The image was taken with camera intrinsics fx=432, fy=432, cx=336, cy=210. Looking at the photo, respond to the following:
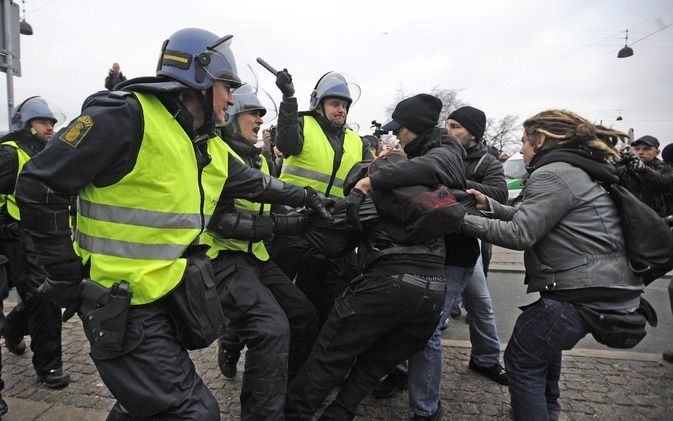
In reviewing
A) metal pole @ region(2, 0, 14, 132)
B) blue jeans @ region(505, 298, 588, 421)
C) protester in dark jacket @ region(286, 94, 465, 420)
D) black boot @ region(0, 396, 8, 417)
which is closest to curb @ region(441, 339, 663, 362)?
blue jeans @ region(505, 298, 588, 421)

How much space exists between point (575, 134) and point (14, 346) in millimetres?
4755

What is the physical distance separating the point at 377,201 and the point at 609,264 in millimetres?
1277

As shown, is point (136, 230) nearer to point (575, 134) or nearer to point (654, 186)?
point (575, 134)

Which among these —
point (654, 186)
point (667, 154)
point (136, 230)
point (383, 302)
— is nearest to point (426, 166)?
point (383, 302)

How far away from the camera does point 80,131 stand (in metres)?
1.67

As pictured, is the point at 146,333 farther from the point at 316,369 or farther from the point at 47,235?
the point at 316,369

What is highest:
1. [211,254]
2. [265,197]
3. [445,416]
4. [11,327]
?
[265,197]

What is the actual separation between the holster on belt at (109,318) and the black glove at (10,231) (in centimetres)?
210

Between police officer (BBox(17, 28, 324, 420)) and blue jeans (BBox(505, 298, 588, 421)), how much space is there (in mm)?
1678

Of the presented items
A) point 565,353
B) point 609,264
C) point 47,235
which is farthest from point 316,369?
point 565,353

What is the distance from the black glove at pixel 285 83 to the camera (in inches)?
123

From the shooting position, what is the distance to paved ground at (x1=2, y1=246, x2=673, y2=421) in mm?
3020

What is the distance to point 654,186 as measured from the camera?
4.60 metres

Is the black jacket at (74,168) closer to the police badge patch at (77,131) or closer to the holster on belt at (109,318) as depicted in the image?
the police badge patch at (77,131)
